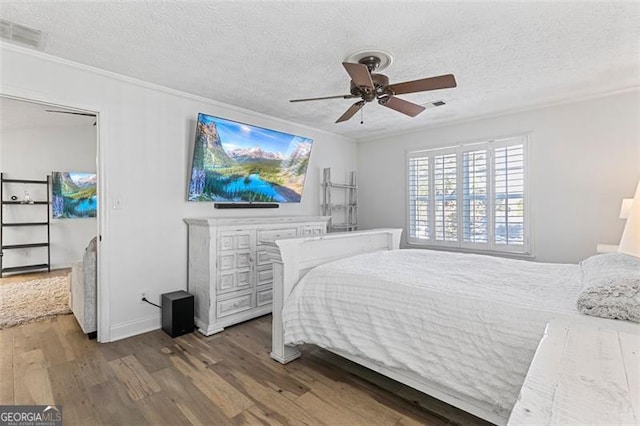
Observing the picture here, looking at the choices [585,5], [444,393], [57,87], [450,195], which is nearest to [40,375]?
[57,87]

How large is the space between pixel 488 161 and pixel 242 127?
10.4 feet

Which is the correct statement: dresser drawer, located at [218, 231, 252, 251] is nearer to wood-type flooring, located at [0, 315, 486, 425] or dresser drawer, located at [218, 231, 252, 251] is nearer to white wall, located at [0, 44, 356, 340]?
white wall, located at [0, 44, 356, 340]

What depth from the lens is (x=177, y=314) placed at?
297cm

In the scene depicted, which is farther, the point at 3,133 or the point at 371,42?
the point at 3,133

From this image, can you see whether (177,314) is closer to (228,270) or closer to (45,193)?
(228,270)

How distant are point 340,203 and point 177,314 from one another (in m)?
3.17

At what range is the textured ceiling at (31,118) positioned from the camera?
4.32 m

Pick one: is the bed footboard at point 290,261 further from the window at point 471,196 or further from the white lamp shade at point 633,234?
the window at point 471,196

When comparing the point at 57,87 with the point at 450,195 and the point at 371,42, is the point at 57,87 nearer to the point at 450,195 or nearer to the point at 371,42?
the point at 371,42

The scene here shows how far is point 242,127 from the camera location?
3.61 meters

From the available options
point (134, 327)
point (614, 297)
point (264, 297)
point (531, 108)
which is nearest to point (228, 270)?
point (264, 297)

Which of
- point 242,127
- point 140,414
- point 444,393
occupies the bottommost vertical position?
point 140,414

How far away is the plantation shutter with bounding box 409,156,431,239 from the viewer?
4.67 meters

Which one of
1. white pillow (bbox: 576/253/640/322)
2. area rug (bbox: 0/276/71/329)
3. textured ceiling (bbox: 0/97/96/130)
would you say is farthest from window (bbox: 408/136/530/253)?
textured ceiling (bbox: 0/97/96/130)
